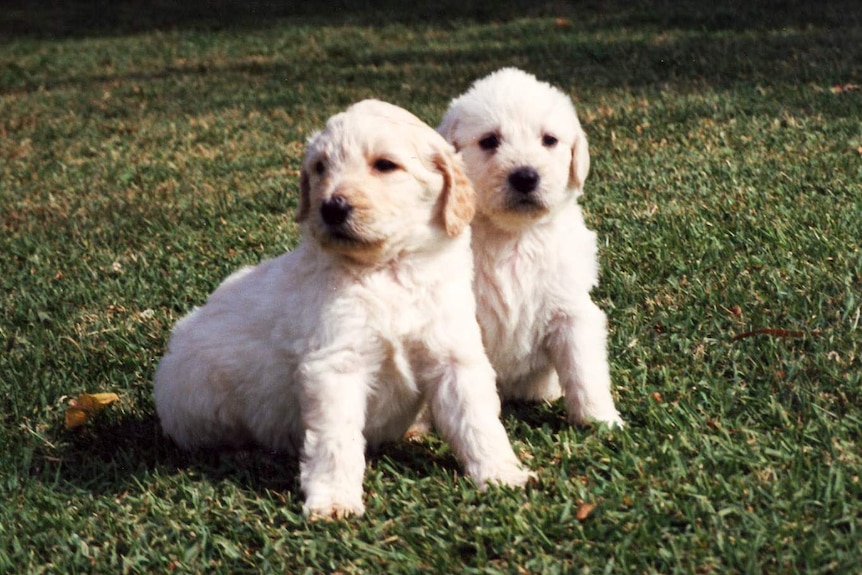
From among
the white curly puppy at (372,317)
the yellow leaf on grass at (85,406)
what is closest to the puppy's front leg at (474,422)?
the white curly puppy at (372,317)

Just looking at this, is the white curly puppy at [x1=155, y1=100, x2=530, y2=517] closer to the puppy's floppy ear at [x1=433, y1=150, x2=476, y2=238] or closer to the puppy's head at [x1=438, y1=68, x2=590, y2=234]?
the puppy's floppy ear at [x1=433, y1=150, x2=476, y2=238]

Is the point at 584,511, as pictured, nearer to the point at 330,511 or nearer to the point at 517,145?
the point at 330,511

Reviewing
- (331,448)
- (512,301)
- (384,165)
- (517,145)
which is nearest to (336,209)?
(384,165)

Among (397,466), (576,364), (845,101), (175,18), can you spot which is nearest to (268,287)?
(397,466)

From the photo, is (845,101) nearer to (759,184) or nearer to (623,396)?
(759,184)

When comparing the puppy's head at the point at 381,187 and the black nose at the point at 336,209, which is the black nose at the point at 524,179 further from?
the black nose at the point at 336,209

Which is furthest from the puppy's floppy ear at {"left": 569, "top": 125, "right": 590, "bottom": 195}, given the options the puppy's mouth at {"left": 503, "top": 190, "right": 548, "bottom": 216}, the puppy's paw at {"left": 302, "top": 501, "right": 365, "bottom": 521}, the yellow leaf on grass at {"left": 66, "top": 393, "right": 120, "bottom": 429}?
the yellow leaf on grass at {"left": 66, "top": 393, "right": 120, "bottom": 429}
